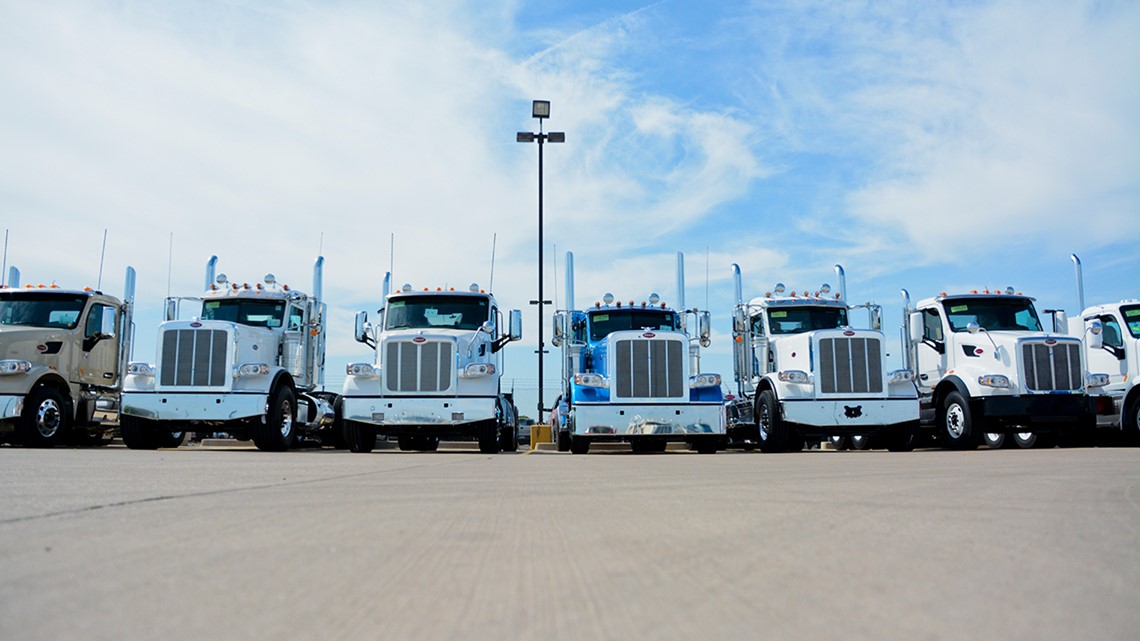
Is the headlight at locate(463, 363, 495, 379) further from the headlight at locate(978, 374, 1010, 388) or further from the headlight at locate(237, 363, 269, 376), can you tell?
the headlight at locate(978, 374, 1010, 388)

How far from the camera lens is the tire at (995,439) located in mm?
18587

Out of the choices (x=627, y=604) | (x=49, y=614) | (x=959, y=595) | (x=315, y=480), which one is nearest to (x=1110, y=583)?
(x=959, y=595)

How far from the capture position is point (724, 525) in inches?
171

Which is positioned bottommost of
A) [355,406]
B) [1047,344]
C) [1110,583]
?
[1110,583]

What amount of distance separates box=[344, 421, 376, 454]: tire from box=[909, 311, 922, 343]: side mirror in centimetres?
1018

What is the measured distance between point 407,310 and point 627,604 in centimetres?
1528

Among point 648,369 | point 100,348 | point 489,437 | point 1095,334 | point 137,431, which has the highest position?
point 1095,334

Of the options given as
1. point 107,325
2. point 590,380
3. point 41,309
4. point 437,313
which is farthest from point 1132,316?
point 41,309

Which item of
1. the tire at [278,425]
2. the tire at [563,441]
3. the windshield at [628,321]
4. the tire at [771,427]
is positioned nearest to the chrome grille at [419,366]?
the tire at [278,425]

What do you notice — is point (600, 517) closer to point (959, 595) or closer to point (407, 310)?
point (959, 595)

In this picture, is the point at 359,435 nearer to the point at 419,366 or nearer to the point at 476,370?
the point at 419,366

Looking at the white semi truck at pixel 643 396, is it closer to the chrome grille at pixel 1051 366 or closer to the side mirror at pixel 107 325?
the chrome grille at pixel 1051 366

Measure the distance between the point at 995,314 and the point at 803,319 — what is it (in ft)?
11.5

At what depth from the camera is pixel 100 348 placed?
60.1 feet
